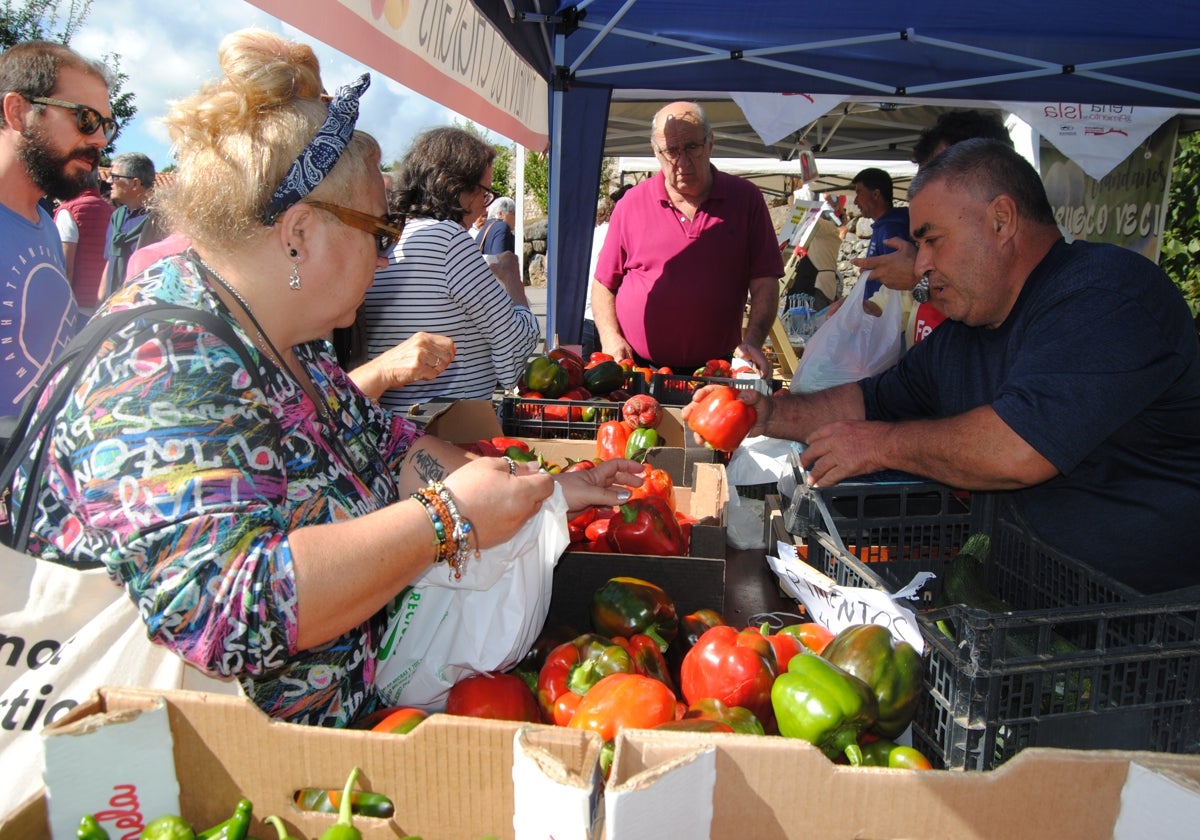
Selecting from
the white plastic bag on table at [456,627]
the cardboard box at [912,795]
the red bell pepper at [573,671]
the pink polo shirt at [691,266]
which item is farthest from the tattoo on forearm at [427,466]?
the pink polo shirt at [691,266]

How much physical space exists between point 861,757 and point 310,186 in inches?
60.7

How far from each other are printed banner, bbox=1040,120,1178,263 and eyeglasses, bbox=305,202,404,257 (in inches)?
280

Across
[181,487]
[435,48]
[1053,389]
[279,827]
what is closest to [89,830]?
[279,827]

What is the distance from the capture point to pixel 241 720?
4.45ft

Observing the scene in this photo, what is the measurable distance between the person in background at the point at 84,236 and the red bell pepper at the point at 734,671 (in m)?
5.08

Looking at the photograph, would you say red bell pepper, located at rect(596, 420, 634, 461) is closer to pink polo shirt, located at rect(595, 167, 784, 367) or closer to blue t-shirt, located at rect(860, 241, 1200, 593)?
blue t-shirt, located at rect(860, 241, 1200, 593)

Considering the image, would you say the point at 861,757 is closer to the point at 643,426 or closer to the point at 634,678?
the point at 634,678

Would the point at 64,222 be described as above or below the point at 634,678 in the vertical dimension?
above

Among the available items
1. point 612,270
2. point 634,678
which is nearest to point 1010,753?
point 634,678

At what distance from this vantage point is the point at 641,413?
3598 mm

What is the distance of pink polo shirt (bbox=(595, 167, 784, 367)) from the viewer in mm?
5328

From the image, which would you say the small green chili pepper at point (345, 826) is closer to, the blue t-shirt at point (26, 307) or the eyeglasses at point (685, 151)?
the blue t-shirt at point (26, 307)

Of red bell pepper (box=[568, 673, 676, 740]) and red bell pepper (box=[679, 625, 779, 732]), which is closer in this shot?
red bell pepper (box=[568, 673, 676, 740])

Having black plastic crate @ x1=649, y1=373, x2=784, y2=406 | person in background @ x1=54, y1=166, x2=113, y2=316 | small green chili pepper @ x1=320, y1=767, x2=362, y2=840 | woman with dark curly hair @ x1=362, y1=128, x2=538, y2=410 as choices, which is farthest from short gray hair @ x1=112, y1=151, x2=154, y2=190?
small green chili pepper @ x1=320, y1=767, x2=362, y2=840
